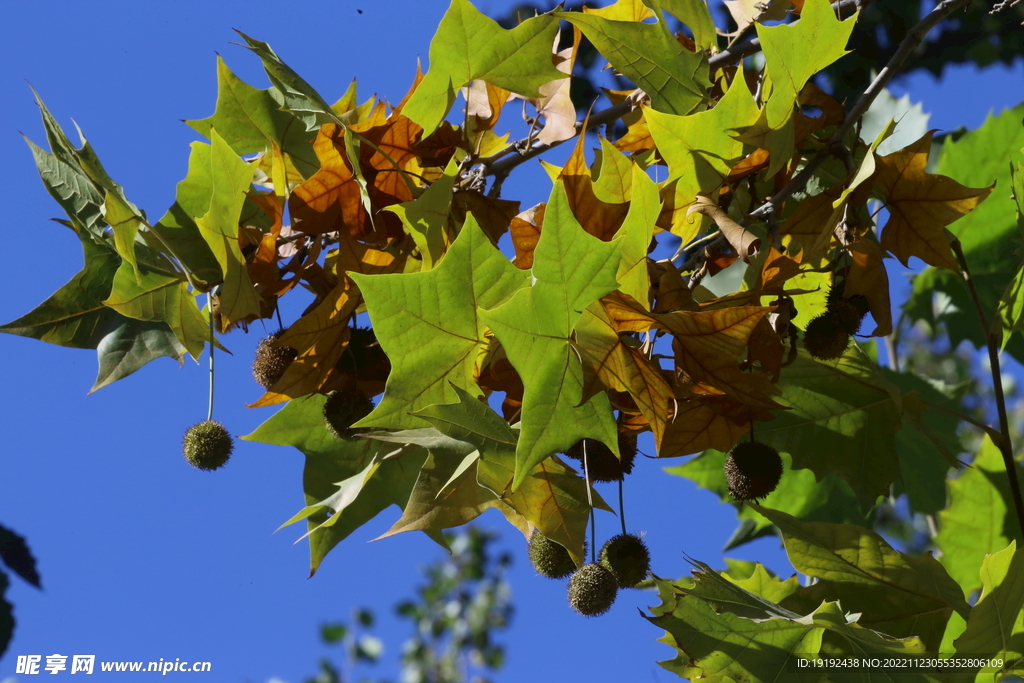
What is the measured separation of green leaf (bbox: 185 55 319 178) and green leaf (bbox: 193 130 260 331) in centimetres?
19

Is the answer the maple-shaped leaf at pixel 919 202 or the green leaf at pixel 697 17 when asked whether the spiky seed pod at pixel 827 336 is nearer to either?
the maple-shaped leaf at pixel 919 202

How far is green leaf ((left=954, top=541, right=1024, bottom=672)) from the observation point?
1.24 meters

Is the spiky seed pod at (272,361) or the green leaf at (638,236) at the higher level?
the spiky seed pod at (272,361)

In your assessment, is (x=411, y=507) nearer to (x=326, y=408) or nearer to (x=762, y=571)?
(x=326, y=408)

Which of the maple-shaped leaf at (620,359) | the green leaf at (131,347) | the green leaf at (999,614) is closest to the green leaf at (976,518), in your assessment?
→ the green leaf at (999,614)

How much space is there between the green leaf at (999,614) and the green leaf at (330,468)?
0.85 meters

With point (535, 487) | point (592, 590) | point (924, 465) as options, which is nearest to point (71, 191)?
point (535, 487)

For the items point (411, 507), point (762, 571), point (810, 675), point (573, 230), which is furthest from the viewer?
point (762, 571)

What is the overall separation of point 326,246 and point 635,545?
2.20 ft

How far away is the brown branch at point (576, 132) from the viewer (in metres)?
1.42

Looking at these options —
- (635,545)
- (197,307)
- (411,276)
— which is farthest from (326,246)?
(635,545)

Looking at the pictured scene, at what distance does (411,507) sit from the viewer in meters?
1.23

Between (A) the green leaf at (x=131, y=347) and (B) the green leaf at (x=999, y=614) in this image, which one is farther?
(A) the green leaf at (x=131, y=347)

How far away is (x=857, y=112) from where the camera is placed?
1.39 meters
